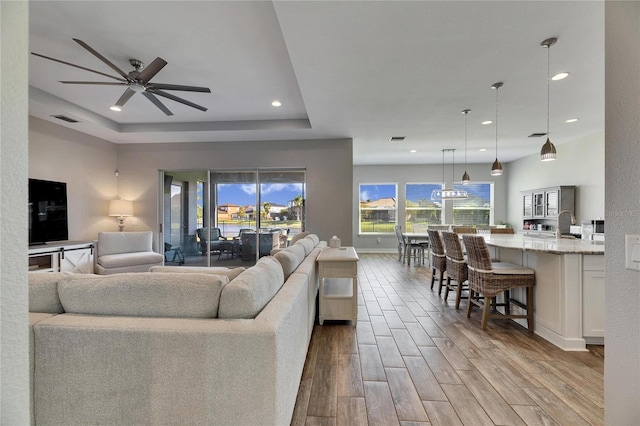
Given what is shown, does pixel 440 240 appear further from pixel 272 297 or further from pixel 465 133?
pixel 272 297


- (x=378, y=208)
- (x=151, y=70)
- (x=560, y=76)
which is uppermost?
(x=560, y=76)

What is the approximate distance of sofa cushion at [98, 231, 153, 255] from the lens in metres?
4.91

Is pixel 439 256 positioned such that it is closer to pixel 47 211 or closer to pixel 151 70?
pixel 151 70

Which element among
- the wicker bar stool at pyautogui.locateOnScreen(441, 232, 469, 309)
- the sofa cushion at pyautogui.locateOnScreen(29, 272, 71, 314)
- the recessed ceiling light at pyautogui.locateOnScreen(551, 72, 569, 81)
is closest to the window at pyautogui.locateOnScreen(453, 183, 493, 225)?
the wicker bar stool at pyautogui.locateOnScreen(441, 232, 469, 309)

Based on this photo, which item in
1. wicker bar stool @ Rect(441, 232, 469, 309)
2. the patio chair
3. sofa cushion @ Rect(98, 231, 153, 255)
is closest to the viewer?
wicker bar stool @ Rect(441, 232, 469, 309)

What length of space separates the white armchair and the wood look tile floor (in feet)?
11.8

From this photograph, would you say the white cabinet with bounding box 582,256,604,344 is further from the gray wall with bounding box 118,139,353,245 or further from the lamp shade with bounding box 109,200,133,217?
the lamp shade with bounding box 109,200,133,217

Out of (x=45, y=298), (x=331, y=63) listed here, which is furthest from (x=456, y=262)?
(x=45, y=298)

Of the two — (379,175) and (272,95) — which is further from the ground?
(272,95)

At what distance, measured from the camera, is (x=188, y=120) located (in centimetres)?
516

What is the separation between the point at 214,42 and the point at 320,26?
1209mm

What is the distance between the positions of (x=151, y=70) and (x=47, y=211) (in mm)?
3424

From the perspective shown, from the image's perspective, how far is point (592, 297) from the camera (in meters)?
2.50
